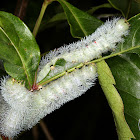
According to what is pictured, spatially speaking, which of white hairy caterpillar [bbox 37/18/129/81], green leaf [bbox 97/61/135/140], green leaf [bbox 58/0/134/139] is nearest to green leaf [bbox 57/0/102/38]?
green leaf [bbox 58/0/134/139]

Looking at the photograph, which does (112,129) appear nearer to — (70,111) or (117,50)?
(70,111)

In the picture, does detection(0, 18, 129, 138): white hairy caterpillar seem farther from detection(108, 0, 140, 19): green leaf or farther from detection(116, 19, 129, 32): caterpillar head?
detection(108, 0, 140, 19): green leaf

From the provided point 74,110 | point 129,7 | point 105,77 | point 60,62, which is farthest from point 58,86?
point 74,110

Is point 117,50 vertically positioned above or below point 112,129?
above

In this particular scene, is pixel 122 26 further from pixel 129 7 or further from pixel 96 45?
pixel 129 7

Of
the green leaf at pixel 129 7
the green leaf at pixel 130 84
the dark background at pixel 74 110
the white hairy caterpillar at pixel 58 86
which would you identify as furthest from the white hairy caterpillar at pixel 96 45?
the dark background at pixel 74 110

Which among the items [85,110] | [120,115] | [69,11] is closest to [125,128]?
[120,115]
